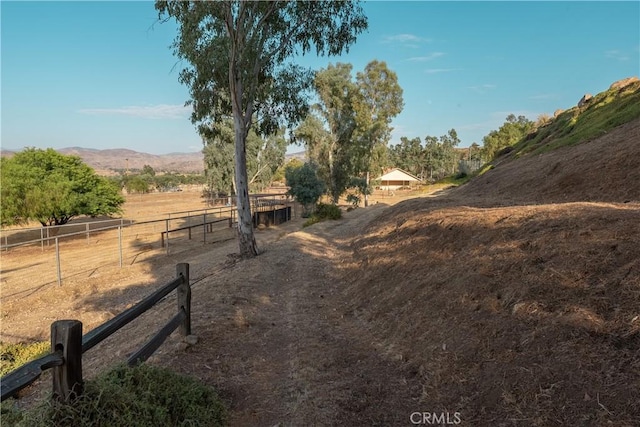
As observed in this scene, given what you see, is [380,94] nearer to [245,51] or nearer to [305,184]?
[305,184]

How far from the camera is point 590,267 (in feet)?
14.2

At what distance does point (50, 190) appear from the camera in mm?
28141

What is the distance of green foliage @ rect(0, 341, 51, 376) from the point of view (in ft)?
22.7

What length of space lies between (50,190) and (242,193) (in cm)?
2277

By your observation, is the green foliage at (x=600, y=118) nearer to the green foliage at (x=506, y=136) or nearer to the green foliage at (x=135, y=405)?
the green foliage at (x=135, y=405)

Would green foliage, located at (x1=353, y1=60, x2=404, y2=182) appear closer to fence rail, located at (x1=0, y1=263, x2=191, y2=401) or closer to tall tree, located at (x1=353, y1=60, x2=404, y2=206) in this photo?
tall tree, located at (x1=353, y1=60, x2=404, y2=206)

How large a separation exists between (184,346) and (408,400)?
286cm

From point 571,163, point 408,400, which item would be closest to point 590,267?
point 408,400

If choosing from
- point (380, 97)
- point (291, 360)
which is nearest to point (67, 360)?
point (291, 360)

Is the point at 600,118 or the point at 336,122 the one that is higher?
the point at 336,122

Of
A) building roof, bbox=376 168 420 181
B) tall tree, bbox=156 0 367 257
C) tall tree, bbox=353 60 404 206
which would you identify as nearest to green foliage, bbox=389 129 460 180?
building roof, bbox=376 168 420 181

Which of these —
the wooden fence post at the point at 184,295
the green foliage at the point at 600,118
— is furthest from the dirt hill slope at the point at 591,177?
the wooden fence post at the point at 184,295

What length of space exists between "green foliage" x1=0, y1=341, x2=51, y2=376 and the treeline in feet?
174

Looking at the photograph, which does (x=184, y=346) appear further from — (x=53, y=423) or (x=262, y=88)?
(x=262, y=88)
